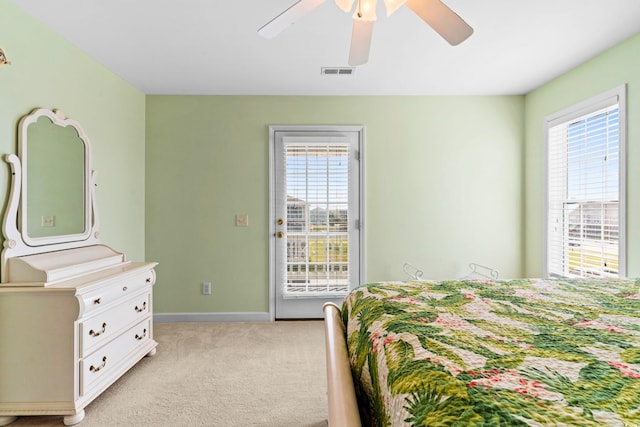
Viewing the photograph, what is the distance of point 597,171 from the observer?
8.71 ft

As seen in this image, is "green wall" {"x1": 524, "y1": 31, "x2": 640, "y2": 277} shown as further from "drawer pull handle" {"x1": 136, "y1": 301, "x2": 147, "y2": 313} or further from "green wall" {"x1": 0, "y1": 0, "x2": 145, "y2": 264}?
"green wall" {"x1": 0, "y1": 0, "x2": 145, "y2": 264}

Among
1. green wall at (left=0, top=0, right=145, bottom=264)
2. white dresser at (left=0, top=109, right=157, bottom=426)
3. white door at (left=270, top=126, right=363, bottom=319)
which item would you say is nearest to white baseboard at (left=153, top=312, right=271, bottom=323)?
white door at (left=270, top=126, right=363, bottom=319)

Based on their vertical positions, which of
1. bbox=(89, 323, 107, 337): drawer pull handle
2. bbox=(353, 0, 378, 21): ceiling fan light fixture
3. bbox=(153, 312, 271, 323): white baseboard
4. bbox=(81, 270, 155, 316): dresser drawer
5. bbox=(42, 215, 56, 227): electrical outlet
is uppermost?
bbox=(353, 0, 378, 21): ceiling fan light fixture

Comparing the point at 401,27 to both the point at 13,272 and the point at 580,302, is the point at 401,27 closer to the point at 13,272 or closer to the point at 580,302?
the point at 580,302

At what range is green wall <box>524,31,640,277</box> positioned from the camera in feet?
7.53

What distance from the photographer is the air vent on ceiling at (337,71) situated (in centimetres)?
282

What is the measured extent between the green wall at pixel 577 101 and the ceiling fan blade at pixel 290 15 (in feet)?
7.74

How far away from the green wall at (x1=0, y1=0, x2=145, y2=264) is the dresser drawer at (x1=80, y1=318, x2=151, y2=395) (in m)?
0.91

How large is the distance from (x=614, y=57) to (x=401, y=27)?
1655 millimetres

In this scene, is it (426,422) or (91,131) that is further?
(91,131)

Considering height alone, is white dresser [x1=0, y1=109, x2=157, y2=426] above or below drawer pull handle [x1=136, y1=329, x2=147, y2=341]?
above

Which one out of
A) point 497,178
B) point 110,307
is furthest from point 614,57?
point 110,307

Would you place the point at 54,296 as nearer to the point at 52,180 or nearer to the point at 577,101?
the point at 52,180

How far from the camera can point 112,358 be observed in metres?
2.15
